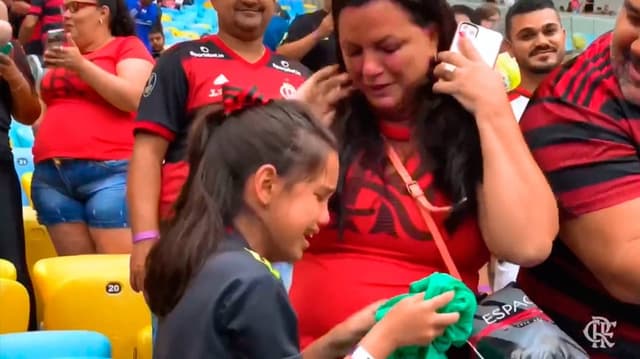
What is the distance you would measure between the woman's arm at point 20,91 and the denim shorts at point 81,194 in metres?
0.18

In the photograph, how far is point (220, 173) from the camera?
1.38 meters

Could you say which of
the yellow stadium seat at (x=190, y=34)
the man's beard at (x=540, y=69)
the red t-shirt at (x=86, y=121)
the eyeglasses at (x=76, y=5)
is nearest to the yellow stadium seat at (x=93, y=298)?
the red t-shirt at (x=86, y=121)

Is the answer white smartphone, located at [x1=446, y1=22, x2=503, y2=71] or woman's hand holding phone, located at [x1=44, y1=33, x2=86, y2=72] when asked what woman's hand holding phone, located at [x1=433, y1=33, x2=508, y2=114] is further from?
woman's hand holding phone, located at [x1=44, y1=33, x2=86, y2=72]

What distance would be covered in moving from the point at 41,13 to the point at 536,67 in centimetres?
269

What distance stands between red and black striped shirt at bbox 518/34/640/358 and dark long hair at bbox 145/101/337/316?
0.35 metres

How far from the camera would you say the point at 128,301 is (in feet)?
Result: 8.45

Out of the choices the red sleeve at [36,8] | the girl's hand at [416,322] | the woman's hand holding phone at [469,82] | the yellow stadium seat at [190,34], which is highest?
the woman's hand holding phone at [469,82]

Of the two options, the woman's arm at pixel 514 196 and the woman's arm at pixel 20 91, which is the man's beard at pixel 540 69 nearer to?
the woman's arm at pixel 20 91

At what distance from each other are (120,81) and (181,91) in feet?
2.16

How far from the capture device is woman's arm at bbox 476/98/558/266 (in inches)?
56.7

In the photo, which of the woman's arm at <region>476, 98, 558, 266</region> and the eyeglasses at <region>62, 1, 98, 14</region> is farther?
the eyeglasses at <region>62, 1, 98, 14</region>

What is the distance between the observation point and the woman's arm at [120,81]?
2.80 metres

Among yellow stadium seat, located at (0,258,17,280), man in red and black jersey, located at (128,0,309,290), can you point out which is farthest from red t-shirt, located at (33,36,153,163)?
man in red and black jersey, located at (128,0,309,290)

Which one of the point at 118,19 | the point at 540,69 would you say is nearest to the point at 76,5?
the point at 118,19
